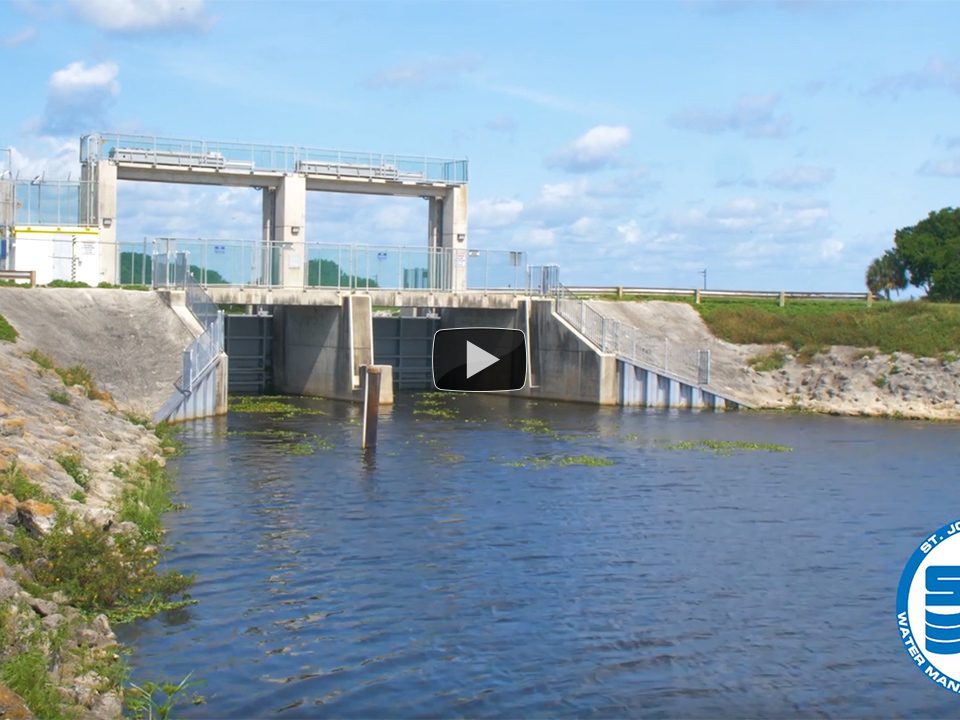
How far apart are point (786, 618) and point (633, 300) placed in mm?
42459

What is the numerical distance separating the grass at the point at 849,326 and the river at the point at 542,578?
58.3 ft

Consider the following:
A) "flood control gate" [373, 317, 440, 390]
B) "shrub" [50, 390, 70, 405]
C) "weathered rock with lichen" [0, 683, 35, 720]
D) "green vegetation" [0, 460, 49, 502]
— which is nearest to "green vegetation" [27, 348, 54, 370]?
"shrub" [50, 390, 70, 405]

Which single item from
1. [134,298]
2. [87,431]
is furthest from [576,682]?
[134,298]

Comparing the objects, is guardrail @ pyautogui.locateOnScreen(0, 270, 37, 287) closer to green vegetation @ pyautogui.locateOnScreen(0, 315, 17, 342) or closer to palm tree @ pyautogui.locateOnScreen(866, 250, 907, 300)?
green vegetation @ pyautogui.locateOnScreen(0, 315, 17, 342)

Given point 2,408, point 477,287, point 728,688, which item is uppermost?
point 477,287

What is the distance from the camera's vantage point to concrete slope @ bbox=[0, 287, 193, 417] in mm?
37906

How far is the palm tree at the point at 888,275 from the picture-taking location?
76875 mm

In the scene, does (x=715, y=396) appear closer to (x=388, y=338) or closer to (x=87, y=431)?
(x=388, y=338)

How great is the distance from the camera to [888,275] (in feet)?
253

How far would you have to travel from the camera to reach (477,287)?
57.0 meters

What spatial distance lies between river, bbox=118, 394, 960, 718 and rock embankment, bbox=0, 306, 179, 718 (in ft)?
3.30

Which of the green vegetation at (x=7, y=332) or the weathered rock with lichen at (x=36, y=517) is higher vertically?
the green vegetation at (x=7, y=332)

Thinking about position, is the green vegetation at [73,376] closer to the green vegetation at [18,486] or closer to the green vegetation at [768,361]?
the green vegetation at [18,486]
